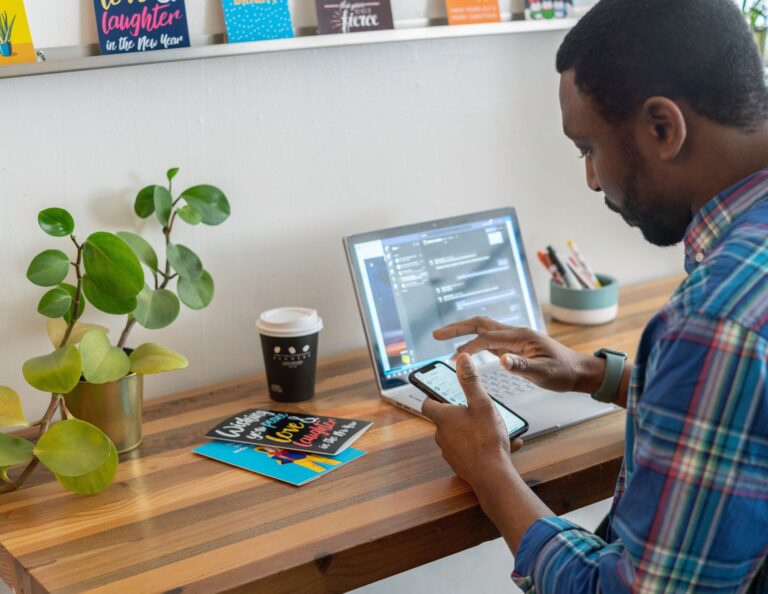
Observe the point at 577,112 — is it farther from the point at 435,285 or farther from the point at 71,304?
the point at 71,304

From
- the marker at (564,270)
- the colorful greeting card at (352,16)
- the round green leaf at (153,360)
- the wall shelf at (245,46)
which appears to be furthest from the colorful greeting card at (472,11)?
the round green leaf at (153,360)

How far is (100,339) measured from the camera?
1154 millimetres

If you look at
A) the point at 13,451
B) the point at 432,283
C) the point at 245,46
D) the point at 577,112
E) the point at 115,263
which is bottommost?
the point at 13,451

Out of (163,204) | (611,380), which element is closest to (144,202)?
(163,204)

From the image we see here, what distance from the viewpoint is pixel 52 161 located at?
51.8 inches

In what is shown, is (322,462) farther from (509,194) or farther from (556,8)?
(556,8)

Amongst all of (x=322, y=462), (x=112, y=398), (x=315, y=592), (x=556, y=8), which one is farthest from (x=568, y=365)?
(x=556, y=8)

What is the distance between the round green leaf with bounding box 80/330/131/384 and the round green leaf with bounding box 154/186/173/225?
25cm

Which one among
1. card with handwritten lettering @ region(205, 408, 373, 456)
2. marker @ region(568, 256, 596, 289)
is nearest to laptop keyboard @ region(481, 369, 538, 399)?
card with handwritten lettering @ region(205, 408, 373, 456)

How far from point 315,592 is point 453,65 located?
1019 millimetres

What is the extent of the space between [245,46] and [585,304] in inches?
29.8

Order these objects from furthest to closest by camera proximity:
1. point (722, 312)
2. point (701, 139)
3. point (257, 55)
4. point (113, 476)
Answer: point (257, 55), point (113, 476), point (701, 139), point (722, 312)

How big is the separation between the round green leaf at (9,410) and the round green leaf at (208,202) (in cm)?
39

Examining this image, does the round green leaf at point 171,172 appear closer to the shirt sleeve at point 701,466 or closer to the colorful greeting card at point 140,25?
the colorful greeting card at point 140,25
